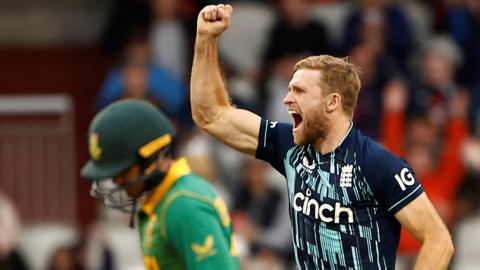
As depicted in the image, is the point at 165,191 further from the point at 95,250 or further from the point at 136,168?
the point at 95,250

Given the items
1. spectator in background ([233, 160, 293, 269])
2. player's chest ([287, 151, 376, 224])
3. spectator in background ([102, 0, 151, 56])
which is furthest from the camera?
spectator in background ([102, 0, 151, 56])

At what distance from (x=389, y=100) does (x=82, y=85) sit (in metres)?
2.79

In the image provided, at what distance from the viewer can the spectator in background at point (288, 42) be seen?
36.9 ft

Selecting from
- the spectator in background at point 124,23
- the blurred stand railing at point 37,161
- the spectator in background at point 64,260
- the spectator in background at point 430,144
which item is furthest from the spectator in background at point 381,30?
the spectator in background at point 64,260

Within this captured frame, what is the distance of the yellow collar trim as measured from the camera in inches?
236

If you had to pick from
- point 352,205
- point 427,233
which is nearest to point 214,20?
point 352,205

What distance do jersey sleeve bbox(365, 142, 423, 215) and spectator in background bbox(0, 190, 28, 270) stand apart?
5.12 metres

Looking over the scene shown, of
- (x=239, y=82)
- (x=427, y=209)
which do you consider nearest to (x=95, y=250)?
(x=239, y=82)

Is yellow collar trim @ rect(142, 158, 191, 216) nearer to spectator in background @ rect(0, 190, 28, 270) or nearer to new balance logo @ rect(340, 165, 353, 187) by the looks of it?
new balance logo @ rect(340, 165, 353, 187)

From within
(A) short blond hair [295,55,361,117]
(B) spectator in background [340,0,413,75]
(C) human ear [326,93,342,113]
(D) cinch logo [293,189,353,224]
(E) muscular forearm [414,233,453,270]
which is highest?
(A) short blond hair [295,55,361,117]

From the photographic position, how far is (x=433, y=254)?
554 centimetres

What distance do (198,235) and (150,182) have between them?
14.8 inches

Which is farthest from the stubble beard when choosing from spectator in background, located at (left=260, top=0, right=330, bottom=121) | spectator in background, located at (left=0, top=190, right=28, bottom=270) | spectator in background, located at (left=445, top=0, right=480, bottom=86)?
spectator in background, located at (left=445, top=0, right=480, bottom=86)

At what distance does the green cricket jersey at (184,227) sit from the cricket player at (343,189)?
0.30m
